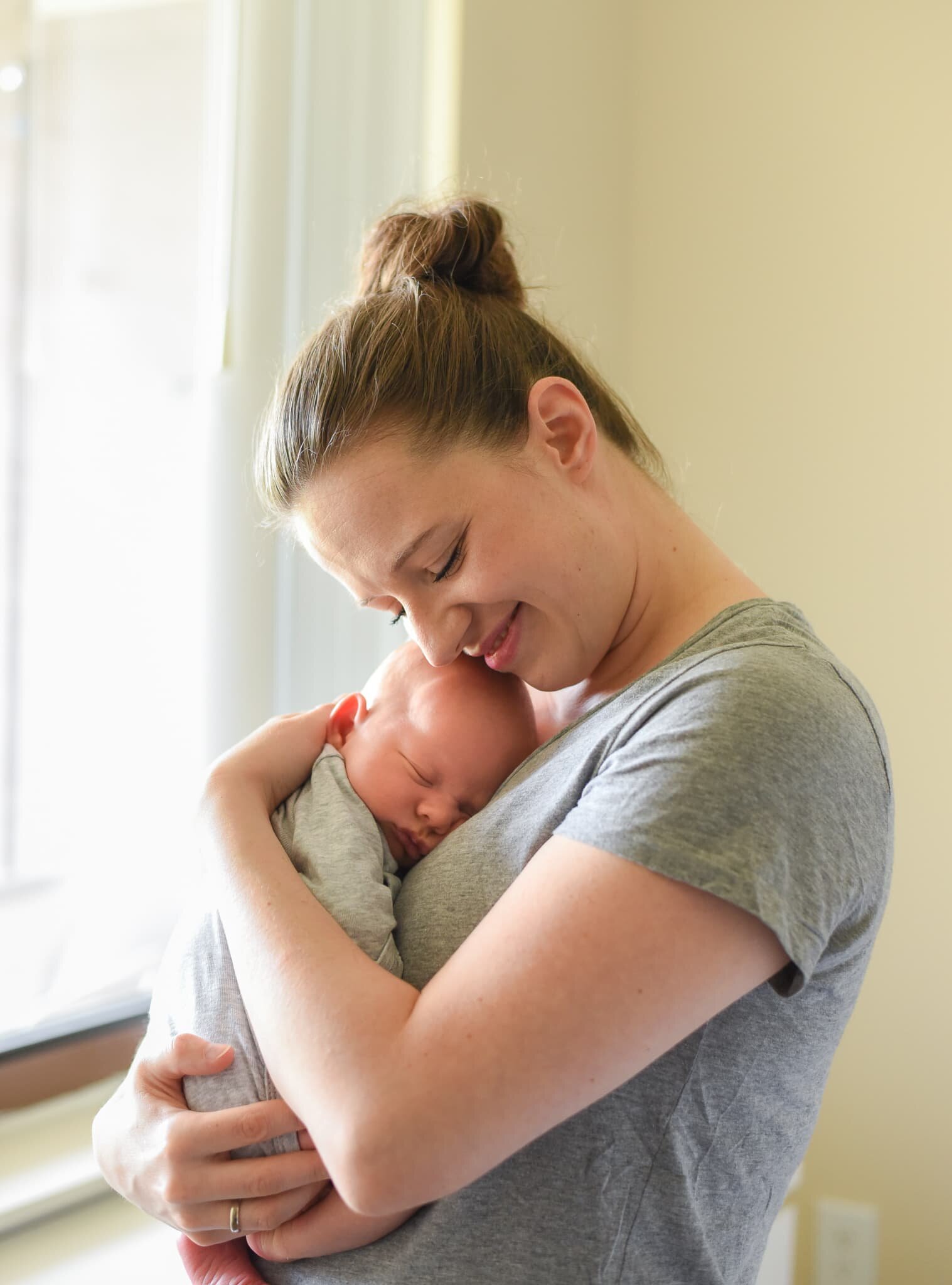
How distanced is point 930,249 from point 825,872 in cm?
170

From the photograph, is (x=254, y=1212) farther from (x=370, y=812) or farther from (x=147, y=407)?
(x=147, y=407)

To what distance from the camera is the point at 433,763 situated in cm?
118

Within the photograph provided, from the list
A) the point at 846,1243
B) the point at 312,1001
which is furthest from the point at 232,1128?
the point at 846,1243

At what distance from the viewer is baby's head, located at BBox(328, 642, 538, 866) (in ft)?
3.86

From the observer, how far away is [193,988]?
40.9 inches

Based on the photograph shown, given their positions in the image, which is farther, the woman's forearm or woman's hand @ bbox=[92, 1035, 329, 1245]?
woman's hand @ bbox=[92, 1035, 329, 1245]

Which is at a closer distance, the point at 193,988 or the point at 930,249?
the point at 193,988

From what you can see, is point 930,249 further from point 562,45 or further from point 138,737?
point 138,737

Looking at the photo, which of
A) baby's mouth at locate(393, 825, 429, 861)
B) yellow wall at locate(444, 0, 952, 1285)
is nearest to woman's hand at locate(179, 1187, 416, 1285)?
baby's mouth at locate(393, 825, 429, 861)

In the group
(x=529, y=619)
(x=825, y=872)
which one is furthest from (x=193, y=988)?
(x=825, y=872)

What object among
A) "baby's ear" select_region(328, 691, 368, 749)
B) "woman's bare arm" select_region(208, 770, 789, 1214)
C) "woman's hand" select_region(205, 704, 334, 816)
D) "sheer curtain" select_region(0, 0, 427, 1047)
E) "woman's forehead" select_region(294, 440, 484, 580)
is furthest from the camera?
"sheer curtain" select_region(0, 0, 427, 1047)

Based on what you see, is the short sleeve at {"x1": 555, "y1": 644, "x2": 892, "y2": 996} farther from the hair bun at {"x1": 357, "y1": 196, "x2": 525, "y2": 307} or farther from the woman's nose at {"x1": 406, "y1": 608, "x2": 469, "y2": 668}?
the hair bun at {"x1": 357, "y1": 196, "x2": 525, "y2": 307}

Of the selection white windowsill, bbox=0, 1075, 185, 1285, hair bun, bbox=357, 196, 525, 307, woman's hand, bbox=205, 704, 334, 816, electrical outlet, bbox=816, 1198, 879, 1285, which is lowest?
electrical outlet, bbox=816, 1198, 879, 1285

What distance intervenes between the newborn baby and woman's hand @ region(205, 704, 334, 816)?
0.6 inches
